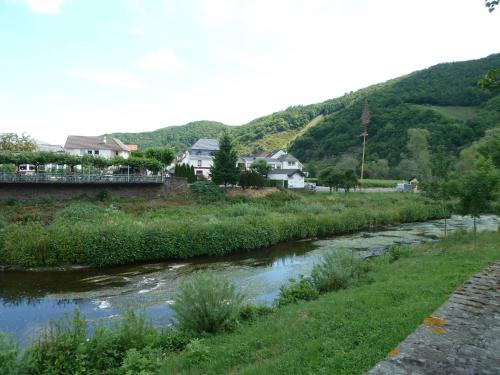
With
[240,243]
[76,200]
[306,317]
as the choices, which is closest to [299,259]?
[240,243]

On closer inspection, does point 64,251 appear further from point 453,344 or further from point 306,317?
point 453,344

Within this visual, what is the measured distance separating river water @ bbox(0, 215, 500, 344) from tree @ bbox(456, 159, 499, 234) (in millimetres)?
6018

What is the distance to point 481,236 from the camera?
845 inches

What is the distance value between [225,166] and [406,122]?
74453 millimetres

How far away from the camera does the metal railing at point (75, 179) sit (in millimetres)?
32906

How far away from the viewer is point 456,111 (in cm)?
10069

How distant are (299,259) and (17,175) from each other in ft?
94.4

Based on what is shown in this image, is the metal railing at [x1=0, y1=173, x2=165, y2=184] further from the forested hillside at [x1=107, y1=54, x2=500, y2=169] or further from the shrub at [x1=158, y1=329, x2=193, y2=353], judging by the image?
the forested hillside at [x1=107, y1=54, x2=500, y2=169]

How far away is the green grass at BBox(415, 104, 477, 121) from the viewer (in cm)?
9606

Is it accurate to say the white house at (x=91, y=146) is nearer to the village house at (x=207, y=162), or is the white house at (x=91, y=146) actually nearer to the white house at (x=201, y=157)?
the white house at (x=201, y=157)

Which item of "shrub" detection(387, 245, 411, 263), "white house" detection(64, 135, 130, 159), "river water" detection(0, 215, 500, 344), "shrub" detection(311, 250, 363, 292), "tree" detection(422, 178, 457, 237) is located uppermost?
"white house" detection(64, 135, 130, 159)

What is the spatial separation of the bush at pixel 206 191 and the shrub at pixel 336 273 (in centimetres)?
2668

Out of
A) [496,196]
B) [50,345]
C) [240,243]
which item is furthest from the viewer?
[240,243]

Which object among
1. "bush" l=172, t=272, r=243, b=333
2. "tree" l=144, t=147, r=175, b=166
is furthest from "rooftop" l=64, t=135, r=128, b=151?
"bush" l=172, t=272, r=243, b=333
